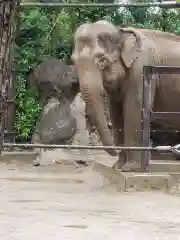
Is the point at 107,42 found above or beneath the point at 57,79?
above

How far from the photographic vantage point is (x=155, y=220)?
10.3 ft

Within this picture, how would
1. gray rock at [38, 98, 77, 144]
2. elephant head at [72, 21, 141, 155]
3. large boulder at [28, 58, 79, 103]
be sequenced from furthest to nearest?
large boulder at [28, 58, 79, 103], gray rock at [38, 98, 77, 144], elephant head at [72, 21, 141, 155]

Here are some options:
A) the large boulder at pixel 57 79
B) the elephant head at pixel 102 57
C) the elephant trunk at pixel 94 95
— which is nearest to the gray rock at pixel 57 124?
the large boulder at pixel 57 79

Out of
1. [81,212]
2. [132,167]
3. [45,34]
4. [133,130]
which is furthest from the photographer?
[45,34]

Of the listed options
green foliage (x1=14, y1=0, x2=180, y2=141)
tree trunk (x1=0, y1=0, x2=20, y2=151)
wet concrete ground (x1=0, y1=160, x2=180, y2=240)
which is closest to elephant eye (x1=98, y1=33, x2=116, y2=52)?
wet concrete ground (x1=0, y1=160, x2=180, y2=240)

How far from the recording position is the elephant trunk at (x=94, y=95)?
498cm

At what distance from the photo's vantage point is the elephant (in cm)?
501

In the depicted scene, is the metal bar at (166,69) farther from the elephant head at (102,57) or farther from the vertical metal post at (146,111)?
the elephant head at (102,57)

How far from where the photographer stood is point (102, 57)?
17.1 ft

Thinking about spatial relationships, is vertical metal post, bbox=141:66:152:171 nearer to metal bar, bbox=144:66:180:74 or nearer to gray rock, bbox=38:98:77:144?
metal bar, bbox=144:66:180:74

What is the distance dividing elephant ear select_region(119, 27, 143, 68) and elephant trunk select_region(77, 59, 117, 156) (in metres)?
0.23

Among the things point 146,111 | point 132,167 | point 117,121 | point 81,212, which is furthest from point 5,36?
point 117,121

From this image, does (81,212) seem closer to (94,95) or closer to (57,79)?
(94,95)

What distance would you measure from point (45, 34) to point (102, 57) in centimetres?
410
